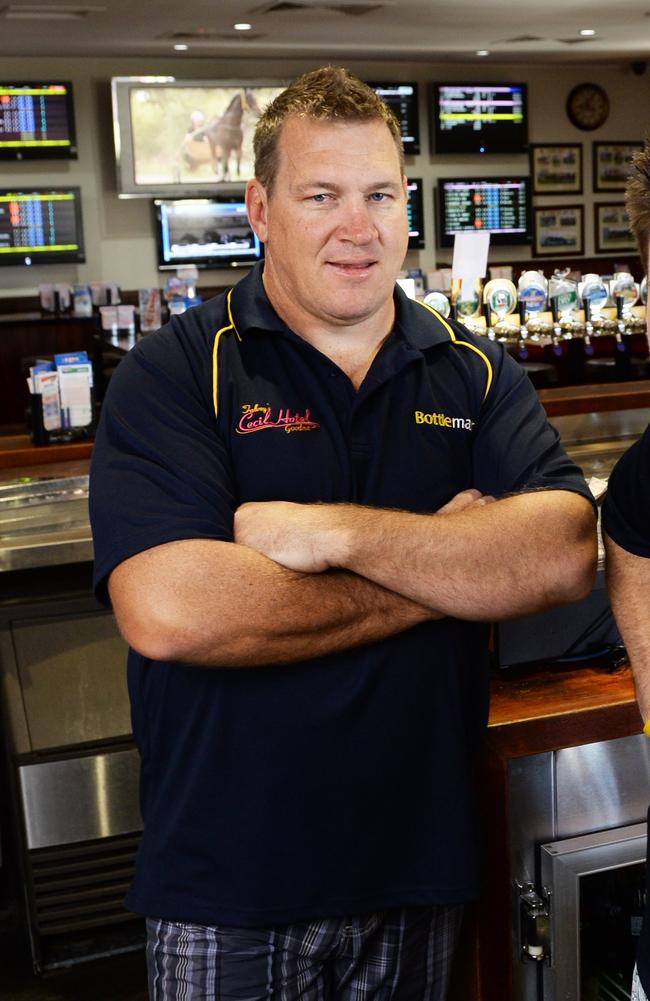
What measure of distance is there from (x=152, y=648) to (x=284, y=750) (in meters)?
0.20

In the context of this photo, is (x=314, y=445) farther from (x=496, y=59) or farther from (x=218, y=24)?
(x=496, y=59)

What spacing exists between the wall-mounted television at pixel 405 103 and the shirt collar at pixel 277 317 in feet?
25.7

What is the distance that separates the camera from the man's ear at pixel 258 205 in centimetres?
169

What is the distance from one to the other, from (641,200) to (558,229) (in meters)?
9.42

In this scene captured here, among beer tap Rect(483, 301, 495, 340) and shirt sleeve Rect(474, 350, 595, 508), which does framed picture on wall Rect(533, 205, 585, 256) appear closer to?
beer tap Rect(483, 301, 495, 340)

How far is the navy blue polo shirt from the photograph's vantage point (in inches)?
57.6

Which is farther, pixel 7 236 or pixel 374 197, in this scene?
pixel 7 236

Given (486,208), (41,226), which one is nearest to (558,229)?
(486,208)

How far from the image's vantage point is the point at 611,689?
1.79 metres

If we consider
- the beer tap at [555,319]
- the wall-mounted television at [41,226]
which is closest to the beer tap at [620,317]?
the beer tap at [555,319]

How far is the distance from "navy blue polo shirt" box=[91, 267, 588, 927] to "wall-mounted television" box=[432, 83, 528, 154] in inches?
331

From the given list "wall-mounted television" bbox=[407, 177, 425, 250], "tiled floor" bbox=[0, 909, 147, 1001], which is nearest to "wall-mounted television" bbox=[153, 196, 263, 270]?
"wall-mounted television" bbox=[407, 177, 425, 250]

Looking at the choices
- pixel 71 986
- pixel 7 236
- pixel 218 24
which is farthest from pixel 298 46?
pixel 71 986

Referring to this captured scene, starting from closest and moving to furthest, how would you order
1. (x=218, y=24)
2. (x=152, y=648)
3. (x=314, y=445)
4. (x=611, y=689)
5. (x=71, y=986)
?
(x=152, y=648)
(x=314, y=445)
(x=611, y=689)
(x=71, y=986)
(x=218, y=24)
